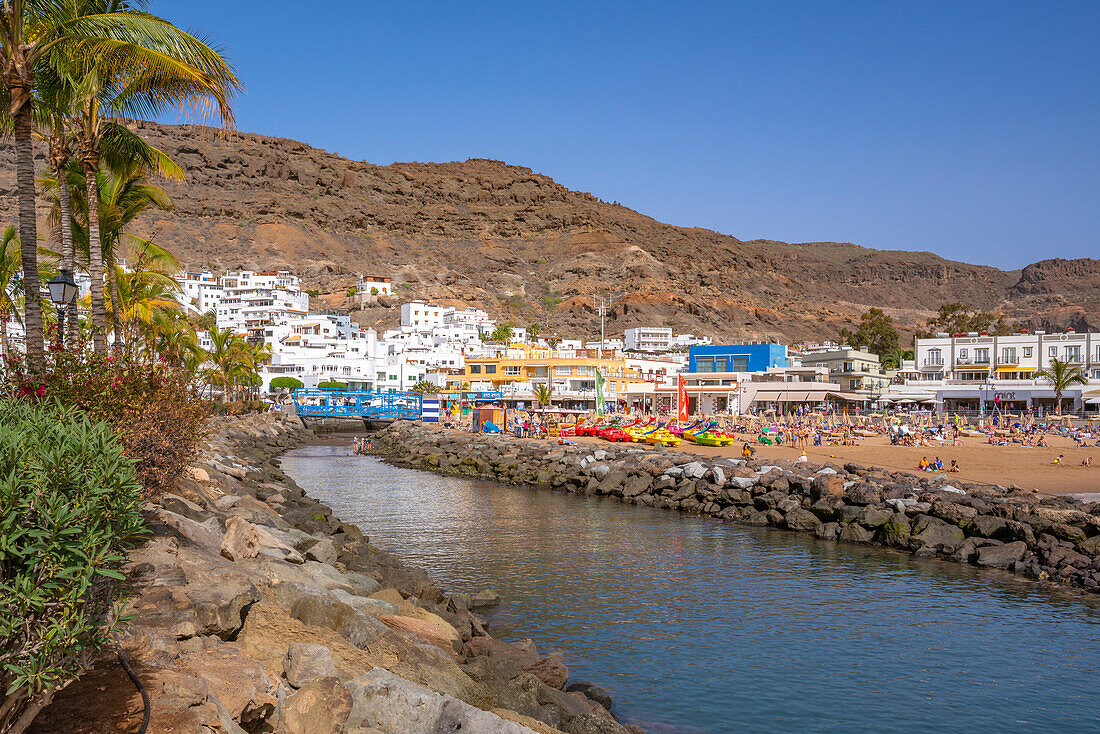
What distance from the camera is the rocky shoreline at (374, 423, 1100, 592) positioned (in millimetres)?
20312

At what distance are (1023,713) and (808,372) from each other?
67.8 m

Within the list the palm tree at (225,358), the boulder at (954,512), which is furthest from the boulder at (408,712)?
the palm tree at (225,358)

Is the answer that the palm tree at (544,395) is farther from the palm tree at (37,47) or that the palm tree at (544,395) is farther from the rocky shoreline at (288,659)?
the palm tree at (37,47)

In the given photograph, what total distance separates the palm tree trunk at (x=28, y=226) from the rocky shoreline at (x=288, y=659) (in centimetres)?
352

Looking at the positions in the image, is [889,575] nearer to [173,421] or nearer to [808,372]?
[173,421]

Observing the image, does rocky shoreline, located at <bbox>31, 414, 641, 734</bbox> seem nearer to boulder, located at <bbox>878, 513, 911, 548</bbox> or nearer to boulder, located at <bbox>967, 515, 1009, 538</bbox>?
boulder, located at <bbox>878, 513, 911, 548</bbox>

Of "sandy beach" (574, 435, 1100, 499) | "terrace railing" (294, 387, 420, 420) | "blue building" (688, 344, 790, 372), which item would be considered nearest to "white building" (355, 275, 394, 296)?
"terrace railing" (294, 387, 420, 420)

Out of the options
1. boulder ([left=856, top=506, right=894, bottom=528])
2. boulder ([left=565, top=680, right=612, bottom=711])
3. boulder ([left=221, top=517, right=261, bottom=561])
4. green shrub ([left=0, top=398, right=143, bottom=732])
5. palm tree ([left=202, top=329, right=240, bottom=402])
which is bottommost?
boulder ([left=565, top=680, right=612, bottom=711])

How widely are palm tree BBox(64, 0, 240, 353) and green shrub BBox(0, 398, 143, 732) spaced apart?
25.9 ft

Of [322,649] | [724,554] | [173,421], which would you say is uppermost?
[173,421]

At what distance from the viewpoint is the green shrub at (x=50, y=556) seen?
4.11m

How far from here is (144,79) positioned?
12.6 meters

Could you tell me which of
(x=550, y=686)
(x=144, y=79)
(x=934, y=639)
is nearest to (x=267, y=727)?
(x=550, y=686)

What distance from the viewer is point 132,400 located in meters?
11.0
